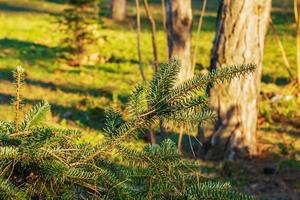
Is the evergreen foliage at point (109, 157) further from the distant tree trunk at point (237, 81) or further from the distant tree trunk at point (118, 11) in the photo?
the distant tree trunk at point (118, 11)

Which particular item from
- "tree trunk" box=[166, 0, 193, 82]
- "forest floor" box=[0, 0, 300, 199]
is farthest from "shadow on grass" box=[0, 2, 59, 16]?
"tree trunk" box=[166, 0, 193, 82]

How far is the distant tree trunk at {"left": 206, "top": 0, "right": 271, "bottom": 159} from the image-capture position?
9.32 m

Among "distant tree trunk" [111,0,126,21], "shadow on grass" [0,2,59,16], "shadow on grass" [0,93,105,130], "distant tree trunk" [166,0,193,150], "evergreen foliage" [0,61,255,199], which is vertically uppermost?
"evergreen foliage" [0,61,255,199]

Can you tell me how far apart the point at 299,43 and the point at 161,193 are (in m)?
9.01

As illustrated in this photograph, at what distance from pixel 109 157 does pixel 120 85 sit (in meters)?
12.4

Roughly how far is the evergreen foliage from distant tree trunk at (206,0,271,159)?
702cm

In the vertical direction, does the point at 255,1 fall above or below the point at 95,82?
above

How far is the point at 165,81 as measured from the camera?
2.27 meters

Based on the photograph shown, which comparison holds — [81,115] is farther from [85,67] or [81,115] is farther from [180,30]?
[85,67]

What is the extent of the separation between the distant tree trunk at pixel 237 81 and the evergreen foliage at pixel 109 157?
7022 mm

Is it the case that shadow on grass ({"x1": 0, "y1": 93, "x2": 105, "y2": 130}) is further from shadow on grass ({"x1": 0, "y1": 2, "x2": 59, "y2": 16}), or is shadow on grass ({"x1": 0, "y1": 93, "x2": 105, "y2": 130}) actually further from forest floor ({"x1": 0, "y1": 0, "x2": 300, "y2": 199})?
shadow on grass ({"x1": 0, "y1": 2, "x2": 59, "y2": 16})

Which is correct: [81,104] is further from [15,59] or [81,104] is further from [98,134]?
[15,59]

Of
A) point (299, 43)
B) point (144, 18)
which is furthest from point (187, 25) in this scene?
point (144, 18)

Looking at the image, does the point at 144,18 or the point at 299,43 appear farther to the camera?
the point at 144,18
